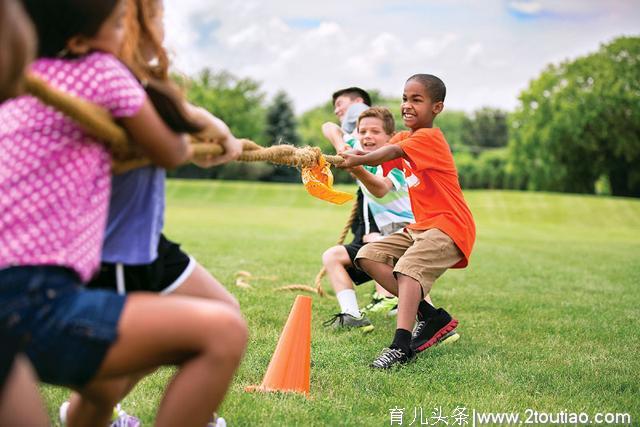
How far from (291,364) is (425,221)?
5.75ft

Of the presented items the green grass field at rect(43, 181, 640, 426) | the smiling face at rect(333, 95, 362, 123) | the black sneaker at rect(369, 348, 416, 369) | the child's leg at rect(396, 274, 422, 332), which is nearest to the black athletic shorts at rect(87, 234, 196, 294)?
the green grass field at rect(43, 181, 640, 426)

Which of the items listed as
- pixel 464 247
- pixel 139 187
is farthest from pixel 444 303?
pixel 139 187

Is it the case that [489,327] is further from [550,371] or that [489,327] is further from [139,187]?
[139,187]

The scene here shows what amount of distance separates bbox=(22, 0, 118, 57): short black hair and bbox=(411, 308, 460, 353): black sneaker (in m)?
3.81

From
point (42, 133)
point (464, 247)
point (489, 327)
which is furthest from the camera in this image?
point (489, 327)

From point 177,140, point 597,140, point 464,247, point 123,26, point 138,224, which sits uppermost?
point 123,26

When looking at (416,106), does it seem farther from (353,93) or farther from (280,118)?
(280,118)

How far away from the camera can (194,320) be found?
2.15m

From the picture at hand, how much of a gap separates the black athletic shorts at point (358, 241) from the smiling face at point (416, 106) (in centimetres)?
172

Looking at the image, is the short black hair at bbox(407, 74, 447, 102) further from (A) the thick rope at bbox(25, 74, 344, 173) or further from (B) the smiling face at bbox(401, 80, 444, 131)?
(A) the thick rope at bbox(25, 74, 344, 173)

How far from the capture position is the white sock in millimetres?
6379

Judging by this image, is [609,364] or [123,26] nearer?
[123,26]

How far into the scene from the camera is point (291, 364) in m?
4.19

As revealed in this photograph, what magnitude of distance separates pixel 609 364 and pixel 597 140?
2133 inches
